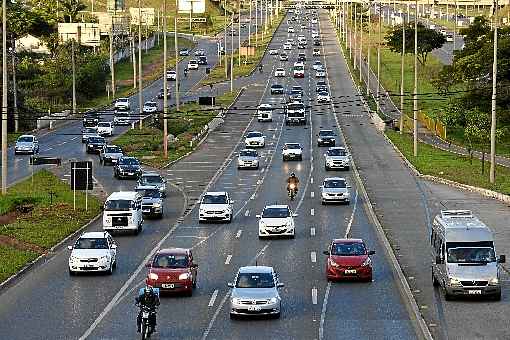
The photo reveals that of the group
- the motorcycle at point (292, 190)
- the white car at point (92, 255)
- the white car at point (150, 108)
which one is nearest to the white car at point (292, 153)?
the motorcycle at point (292, 190)

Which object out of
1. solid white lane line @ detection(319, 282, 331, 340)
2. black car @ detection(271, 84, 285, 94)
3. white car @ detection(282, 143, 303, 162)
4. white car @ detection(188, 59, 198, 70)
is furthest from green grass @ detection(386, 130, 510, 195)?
white car @ detection(188, 59, 198, 70)

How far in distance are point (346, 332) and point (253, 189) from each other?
42.4m

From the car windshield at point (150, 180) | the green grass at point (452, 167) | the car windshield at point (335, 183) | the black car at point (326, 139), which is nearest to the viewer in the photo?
the car windshield at point (335, 183)

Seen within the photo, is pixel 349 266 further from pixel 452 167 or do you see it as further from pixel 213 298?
pixel 452 167

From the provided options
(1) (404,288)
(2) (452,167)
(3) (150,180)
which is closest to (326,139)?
(2) (452,167)

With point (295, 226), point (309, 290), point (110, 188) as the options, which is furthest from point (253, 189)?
point (309, 290)

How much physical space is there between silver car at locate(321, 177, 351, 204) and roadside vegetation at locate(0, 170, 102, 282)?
12158 mm

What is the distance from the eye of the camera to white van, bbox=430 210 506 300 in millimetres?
36469

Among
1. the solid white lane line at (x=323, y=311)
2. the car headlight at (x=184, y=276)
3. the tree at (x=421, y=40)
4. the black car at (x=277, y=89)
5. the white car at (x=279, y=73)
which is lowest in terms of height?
the solid white lane line at (x=323, y=311)

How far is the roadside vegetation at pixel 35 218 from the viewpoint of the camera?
47844mm

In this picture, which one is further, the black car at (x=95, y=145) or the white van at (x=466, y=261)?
the black car at (x=95, y=145)

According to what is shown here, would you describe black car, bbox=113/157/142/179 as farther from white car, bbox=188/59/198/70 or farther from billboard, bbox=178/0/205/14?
white car, bbox=188/59/198/70

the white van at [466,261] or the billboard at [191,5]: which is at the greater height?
the billboard at [191,5]

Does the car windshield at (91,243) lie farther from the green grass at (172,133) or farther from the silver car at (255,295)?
the green grass at (172,133)
